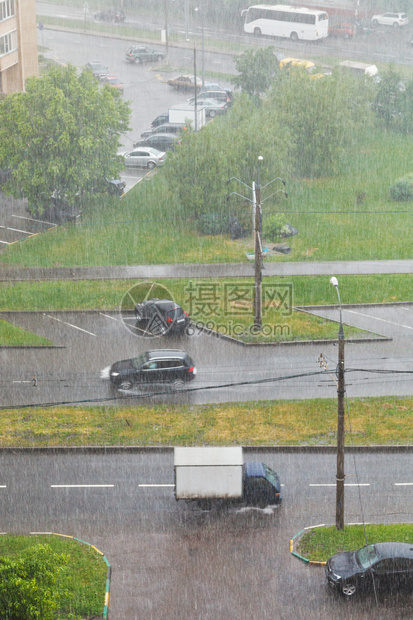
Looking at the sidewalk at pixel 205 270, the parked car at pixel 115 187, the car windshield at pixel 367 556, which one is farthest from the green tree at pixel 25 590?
the parked car at pixel 115 187

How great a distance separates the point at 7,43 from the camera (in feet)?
189

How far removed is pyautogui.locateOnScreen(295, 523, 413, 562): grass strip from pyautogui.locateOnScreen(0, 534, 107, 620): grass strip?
5385 mm

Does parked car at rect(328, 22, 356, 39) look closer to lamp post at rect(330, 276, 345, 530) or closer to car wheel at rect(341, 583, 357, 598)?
lamp post at rect(330, 276, 345, 530)

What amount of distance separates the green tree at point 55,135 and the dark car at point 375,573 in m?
29.5

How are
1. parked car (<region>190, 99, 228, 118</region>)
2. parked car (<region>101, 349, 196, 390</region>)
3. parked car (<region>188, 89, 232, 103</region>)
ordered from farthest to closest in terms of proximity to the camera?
1. parked car (<region>188, 89, 232, 103</region>)
2. parked car (<region>190, 99, 228, 118</region>)
3. parked car (<region>101, 349, 196, 390</region>)

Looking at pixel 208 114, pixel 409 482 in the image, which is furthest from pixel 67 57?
pixel 409 482

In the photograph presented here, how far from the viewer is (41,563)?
51.5ft

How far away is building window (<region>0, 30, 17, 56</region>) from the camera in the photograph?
187 ft

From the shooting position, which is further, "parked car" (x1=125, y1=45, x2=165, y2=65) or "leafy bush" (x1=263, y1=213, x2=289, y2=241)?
"parked car" (x1=125, y1=45, x2=165, y2=65)

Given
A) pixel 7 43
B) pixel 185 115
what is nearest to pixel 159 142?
pixel 185 115

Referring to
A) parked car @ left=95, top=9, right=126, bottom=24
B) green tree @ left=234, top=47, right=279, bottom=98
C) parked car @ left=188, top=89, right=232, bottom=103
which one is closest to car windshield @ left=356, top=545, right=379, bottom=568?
green tree @ left=234, top=47, right=279, bottom=98

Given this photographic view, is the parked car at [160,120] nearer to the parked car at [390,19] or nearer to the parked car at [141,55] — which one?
the parked car at [141,55]

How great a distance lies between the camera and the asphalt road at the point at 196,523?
20281mm

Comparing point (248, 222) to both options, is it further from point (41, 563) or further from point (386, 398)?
point (41, 563)
